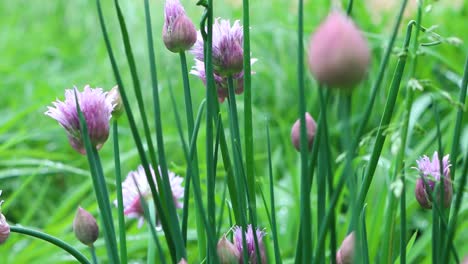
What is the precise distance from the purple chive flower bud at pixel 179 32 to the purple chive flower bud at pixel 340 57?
0.98 ft

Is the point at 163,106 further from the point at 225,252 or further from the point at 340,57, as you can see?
the point at 340,57

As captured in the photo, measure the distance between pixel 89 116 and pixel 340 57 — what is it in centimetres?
32

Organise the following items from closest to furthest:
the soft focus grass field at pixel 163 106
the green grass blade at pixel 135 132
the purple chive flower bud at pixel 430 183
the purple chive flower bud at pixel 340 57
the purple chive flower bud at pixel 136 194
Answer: the purple chive flower bud at pixel 340 57 → the green grass blade at pixel 135 132 → the purple chive flower bud at pixel 430 183 → the purple chive flower bud at pixel 136 194 → the soft focus grass field at pixel 163 106

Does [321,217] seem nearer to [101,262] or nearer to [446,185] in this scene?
[446,185]

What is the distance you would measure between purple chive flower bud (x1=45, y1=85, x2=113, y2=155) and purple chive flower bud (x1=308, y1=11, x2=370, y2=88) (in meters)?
0.29

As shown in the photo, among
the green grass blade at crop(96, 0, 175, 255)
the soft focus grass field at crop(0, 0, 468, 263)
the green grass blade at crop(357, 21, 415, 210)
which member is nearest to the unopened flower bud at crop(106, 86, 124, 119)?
the green grass blade at crop(96, 0, 175, 255)

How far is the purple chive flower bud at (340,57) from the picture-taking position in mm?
339

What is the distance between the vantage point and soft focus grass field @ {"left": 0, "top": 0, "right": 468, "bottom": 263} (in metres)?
1.40

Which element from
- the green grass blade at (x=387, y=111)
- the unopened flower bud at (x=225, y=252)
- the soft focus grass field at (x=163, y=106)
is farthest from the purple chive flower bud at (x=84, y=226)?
the soft focus grass field at (x=163, y=106)

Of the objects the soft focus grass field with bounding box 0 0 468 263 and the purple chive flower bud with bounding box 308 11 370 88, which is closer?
the purple chive flower bud with bounding box 308 11 370 88

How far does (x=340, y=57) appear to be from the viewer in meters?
0.34

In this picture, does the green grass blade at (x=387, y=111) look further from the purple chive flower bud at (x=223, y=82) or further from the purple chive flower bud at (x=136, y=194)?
the purple chive flower bud at (x=136, y=194)

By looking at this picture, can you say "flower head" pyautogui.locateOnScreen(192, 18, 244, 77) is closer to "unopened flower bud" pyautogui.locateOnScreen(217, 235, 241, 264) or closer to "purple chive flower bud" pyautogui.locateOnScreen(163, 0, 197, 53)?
"purple chive flower bud" pyautogui.locateOnScreen(163, 0, 197, 53)

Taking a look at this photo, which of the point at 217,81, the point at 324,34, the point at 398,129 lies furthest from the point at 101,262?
the point at 324,34
